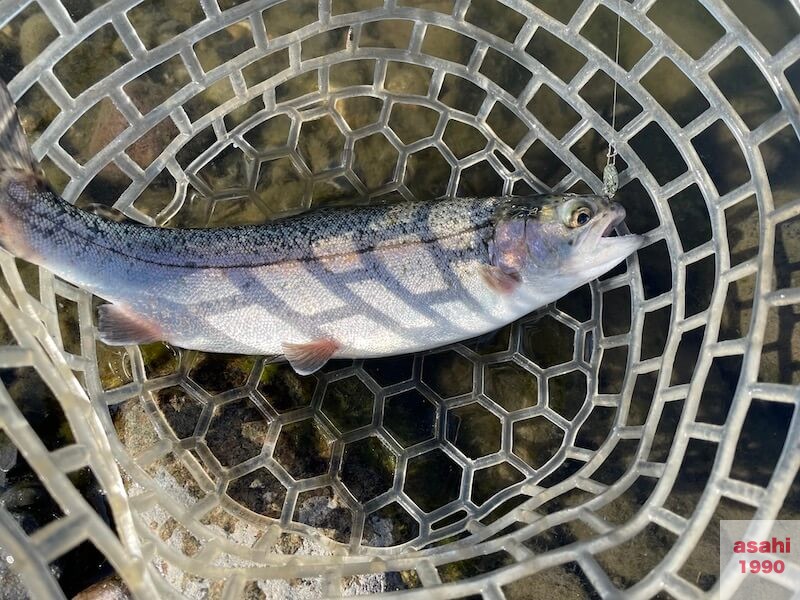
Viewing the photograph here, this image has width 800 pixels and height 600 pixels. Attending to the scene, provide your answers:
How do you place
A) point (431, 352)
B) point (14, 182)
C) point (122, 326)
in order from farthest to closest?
point (431, 352)
point (122, 326)
point (14, 182)

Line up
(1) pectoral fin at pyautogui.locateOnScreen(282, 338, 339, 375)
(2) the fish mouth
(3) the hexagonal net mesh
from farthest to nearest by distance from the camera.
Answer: (1) pectoral fin at pyautogui.locateOnScreen(282, 338, 339, 375) → (2) the fish mouth → (3) the hexagonal net mesh

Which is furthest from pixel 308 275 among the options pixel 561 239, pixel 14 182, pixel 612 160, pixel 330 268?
pixel 612 160

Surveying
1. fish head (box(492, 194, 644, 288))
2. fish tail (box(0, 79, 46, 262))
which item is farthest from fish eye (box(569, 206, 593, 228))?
fish tail (box(0, 79, 46, 262))

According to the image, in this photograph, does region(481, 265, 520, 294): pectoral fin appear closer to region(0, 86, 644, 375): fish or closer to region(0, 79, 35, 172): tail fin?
region(0, 86, 644, 375): fish

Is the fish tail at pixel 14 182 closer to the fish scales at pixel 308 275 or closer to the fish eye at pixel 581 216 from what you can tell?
the fish scales at pixel 308 275

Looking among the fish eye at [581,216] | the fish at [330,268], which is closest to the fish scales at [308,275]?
the fish at [330,268]

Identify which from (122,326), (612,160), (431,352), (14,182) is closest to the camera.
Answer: (14,182)

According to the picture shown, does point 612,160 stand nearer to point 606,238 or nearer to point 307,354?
point 606,238

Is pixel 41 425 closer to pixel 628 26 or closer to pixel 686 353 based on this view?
pixel 686 353
